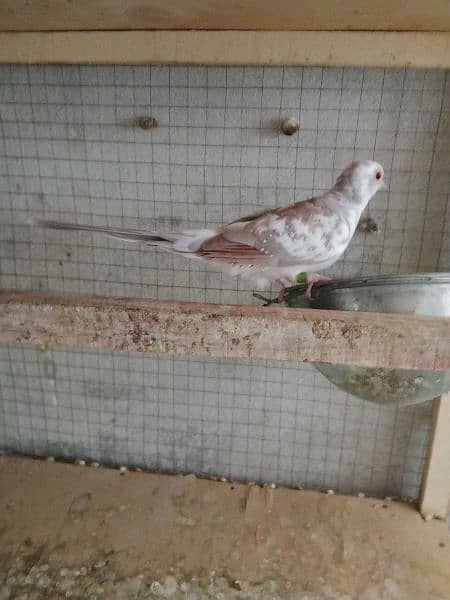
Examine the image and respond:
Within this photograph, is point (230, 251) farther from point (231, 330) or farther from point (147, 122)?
point (147, 122)

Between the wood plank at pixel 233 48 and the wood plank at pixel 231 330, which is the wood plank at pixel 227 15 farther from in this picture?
the wood plank at pixel 231 330

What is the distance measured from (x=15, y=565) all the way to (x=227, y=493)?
527mm

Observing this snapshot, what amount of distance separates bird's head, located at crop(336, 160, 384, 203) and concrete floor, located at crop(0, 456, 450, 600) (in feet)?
2.59

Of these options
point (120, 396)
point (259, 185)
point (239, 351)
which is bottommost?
point (120, 396)

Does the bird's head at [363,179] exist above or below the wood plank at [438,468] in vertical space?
above

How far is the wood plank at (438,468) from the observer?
103cm

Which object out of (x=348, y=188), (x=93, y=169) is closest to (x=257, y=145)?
(x=348, y=188)

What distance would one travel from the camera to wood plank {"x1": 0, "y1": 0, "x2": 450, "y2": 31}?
0.71 metres

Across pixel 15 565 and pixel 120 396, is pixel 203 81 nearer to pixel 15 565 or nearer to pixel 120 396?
pixel 120 396

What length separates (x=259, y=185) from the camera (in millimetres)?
1009

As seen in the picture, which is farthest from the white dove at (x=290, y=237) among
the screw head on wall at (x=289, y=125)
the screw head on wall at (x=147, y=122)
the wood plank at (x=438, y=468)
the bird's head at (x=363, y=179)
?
the wood plank at (x=438, y=468)

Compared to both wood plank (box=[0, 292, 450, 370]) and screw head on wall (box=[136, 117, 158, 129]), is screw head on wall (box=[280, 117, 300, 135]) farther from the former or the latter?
wood plank (box=[0, 292, 450, 370])

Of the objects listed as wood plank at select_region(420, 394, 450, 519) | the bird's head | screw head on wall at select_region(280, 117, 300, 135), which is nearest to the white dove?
the bird's head

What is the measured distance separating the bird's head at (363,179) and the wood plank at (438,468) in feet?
1.82
